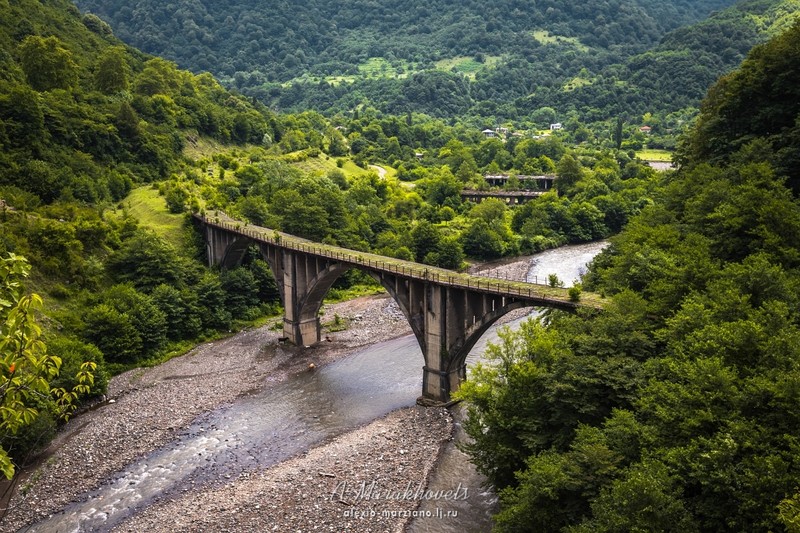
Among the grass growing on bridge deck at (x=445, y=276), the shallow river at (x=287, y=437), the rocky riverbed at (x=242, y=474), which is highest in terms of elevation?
the grass growing on bridge deck at (x=445, y=276)

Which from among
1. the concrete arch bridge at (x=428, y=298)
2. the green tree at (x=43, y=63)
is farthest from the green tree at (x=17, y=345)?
the green tree at (x=43, y=63)

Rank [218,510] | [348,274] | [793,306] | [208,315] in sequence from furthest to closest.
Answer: [348,274]
[208,315]
[218,510]
[793,306]

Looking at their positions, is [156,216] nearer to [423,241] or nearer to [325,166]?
[423,241]

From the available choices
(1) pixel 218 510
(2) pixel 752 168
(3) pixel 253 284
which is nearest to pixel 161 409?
(1) pixel 218 510

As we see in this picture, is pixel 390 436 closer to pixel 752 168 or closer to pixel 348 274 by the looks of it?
pixel 752 168

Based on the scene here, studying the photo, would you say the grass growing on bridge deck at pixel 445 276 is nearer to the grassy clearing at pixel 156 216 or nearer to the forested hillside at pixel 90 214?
the forested hillside at pixel 90 214

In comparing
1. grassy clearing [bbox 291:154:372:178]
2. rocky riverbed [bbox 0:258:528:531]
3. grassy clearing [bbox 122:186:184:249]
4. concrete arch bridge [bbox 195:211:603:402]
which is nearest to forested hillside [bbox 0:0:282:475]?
grassy clearing [bbox 122:186:184:249]
